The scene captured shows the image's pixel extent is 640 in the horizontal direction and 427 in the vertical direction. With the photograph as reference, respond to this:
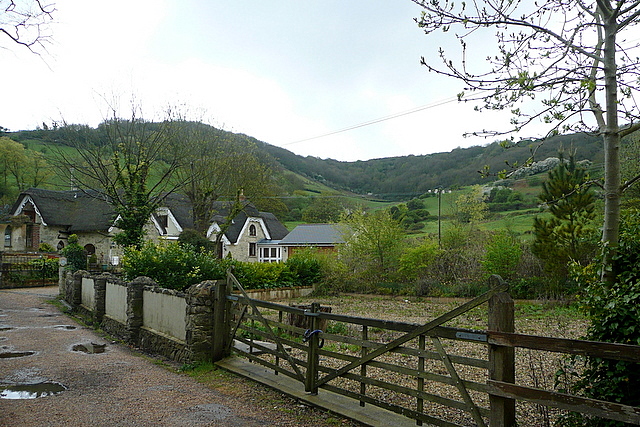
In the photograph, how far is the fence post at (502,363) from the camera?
13.5ft

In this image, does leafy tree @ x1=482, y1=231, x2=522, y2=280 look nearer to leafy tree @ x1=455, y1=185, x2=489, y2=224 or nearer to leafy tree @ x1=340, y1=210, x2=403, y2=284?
leafy tree @ x1=340, y1=210, x2=403, y2=284

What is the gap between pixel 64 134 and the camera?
2216 cm

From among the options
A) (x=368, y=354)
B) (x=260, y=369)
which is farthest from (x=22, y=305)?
(x=368, y=354)

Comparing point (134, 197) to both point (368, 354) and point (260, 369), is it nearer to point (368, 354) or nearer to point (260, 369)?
point (260, 369)

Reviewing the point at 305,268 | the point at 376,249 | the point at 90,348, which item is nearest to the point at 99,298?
the point at 90,348

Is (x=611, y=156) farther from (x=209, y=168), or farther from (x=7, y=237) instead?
(x=7, y=237)

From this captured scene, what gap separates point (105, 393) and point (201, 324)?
6.19ft

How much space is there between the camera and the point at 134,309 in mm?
10867

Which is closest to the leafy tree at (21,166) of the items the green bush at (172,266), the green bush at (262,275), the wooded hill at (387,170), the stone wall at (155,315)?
the wooded hill at (387,170)

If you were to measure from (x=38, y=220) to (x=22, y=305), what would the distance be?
24.4 metres

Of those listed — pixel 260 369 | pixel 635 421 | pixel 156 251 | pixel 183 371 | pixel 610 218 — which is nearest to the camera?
pixel 635 421

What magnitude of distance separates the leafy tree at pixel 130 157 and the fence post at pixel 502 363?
54.0 ft

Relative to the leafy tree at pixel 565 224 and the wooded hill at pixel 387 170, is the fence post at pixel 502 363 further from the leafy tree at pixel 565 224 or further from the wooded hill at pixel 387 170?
the wooded hill at pixel 387 170

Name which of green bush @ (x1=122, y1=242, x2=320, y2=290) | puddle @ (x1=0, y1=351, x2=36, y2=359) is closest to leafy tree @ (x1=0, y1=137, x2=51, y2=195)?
green bush @ (x1=122, y1=242, x2=320, y2=290)
